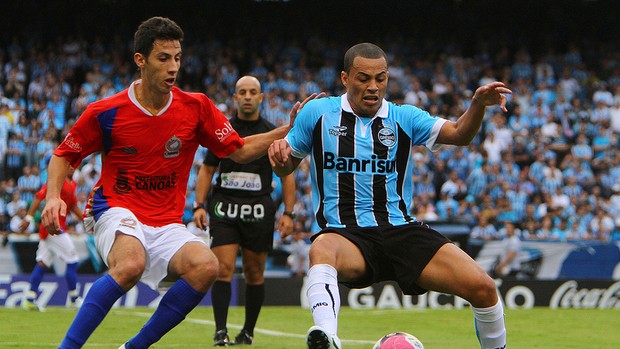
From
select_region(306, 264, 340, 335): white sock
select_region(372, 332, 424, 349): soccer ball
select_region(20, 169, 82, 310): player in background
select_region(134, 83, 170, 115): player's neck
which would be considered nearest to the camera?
select_region(306, 264, 340, 335): white sock

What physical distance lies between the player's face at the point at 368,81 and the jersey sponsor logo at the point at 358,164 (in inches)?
14.0

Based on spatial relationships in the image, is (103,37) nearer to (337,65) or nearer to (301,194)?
(337,65)

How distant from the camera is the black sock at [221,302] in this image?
31.9 ft

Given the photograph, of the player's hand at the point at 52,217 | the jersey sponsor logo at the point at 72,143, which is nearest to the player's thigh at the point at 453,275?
the player's hand at the point at 52,217

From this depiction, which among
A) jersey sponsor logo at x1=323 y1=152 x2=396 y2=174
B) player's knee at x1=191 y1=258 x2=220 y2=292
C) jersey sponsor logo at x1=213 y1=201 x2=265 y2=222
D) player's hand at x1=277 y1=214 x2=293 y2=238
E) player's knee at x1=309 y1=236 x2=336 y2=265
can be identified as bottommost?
player's hand at x1=277 y1=214 x2=293 y2=238

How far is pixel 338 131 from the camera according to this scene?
682 centimetres

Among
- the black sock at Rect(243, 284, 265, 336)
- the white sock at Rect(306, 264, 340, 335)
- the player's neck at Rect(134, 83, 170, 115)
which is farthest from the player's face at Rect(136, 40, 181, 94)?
the black sock at Rect(243, 284, 265, 336)

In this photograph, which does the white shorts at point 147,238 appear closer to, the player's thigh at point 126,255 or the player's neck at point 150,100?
the player's thigh at point 126,255

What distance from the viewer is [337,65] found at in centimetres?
3014

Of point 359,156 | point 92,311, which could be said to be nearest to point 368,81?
point 359,156

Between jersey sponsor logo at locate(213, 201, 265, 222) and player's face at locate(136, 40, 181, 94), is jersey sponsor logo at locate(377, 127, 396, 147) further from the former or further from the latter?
jersey sponsor logo at locate(213, 201, 265, 222)

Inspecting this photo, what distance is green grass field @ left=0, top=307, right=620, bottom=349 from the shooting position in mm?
10141

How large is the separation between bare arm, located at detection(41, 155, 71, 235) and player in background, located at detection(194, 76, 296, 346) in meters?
3.08

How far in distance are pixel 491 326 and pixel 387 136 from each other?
1.45 meters
